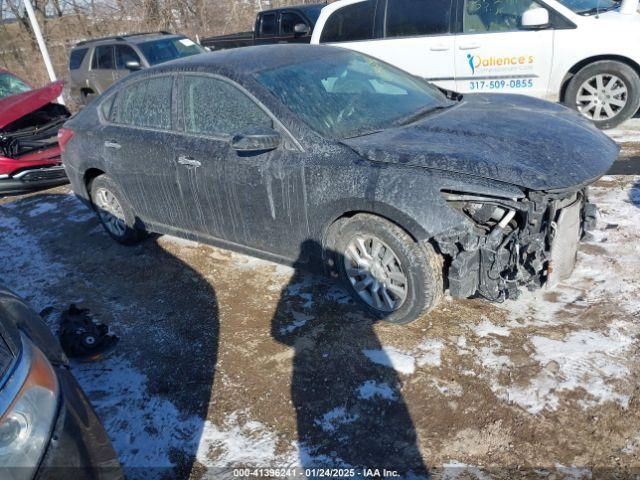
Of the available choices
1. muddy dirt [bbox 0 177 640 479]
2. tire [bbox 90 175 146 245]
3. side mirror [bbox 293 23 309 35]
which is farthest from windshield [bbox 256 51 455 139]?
side mirror [bbox 293 23 309 35]

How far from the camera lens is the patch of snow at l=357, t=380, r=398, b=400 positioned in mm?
2934

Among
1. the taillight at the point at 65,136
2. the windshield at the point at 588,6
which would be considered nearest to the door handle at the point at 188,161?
the taillight at the point at 65,136

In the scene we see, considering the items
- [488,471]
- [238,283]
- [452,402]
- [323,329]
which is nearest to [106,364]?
[238,283]

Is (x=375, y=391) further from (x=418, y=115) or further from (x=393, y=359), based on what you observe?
(x=418, y=115)

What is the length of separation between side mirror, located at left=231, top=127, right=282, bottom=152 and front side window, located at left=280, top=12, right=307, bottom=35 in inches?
371

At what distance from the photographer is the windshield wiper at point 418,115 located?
146 inches

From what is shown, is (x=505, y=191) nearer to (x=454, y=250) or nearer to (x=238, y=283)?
(x=454, y=250)

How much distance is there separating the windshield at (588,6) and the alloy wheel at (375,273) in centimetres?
532

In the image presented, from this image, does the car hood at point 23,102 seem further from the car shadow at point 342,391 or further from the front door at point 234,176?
the car shadow at point 342,391

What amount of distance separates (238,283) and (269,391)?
54.0 inches

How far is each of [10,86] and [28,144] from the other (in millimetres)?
1809

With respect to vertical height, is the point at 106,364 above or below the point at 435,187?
below

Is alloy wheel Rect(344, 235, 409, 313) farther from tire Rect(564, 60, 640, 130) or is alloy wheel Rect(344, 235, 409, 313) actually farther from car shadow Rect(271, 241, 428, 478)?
tire Rect(564, 60, 640, 130)

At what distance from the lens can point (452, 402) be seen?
2832 mm
